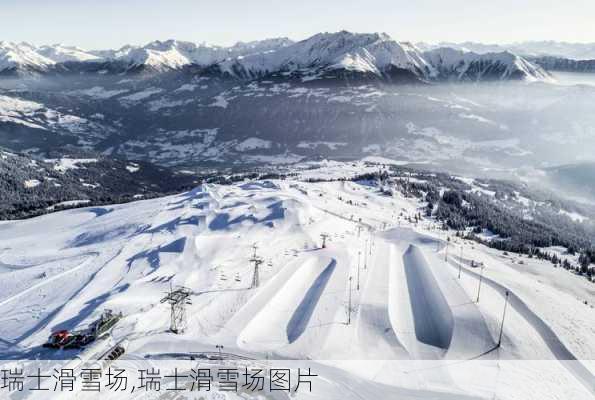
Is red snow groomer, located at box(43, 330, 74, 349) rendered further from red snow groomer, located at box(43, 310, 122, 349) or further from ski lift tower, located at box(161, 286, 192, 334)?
ski lift tower, located at box(161, 286, 192, 334)

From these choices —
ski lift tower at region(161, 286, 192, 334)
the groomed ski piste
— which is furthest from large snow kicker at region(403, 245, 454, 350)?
ski lift tower at region(161, 286, 192, 334)

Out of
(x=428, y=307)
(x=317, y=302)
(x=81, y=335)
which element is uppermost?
(x=81, y=335)

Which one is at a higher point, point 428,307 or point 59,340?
point 59,340

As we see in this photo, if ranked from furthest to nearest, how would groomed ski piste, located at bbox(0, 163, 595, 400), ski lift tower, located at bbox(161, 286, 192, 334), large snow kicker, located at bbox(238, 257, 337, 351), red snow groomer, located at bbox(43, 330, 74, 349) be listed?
large snow kicker, located at bbox(238, 257, 337, 351), ski lift tower, located at bbox(161, 286, 192, 334), groomed ski piste, located at bbox(0, 163, 595, 400), red snow groomer, located at bbox(43, 330, 74, 349)

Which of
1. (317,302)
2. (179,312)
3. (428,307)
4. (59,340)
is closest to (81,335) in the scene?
(59,340)

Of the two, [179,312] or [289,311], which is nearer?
[179,312]

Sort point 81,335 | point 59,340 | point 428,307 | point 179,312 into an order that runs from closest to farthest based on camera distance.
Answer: point 59,340
point 81,335
point 179,312
point 428,307

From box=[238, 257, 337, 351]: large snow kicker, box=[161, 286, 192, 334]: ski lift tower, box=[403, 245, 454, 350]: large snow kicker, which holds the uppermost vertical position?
box=[161, 286, 192, 334]: ski lift tower

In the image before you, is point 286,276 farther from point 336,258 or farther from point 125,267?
point 125,267

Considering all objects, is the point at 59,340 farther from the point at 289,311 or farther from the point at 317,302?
the point at 317,302

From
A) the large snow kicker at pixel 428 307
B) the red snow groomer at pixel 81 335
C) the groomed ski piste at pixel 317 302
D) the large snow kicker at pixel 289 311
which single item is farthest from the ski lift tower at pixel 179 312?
the large snow kicker at pixel 428 307
